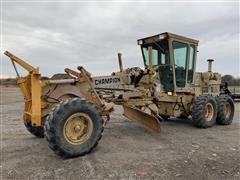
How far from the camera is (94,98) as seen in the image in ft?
20.5

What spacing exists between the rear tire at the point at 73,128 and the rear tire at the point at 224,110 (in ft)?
17.1

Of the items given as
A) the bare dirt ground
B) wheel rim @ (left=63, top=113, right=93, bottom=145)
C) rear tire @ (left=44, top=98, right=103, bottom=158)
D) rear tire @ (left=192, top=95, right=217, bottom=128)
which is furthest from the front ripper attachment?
rear tire @ (left=192, top=95, right=217, bottom=128)

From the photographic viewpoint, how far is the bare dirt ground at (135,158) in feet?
14.7

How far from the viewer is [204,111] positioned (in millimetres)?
8555

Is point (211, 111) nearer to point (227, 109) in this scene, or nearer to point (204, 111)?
point (204, 111)

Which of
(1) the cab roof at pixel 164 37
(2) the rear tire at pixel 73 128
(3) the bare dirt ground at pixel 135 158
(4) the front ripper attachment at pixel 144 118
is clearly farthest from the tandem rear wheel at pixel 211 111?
(2) the rear tire at pixel 73 128

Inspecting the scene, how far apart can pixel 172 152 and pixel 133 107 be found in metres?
1.88

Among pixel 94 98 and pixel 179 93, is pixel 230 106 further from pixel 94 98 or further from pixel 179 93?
pixel 94 98

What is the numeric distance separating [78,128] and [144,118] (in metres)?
2.03

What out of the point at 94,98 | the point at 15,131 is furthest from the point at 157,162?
the point at 15,131

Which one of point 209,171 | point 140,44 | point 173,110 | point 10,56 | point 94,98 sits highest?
point 140,44

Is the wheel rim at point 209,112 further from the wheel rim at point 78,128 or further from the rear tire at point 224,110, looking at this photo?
the wheel rim at point 78,128

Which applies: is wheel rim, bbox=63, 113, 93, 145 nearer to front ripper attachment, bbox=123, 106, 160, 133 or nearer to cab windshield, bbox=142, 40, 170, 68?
front ripper attachment, bbox=123, 106, 160, 133

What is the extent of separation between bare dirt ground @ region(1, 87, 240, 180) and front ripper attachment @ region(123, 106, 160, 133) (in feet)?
1.08
